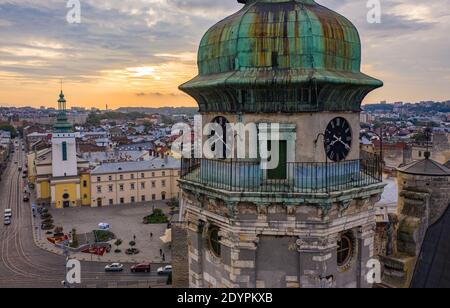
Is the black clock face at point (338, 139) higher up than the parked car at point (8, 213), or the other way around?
the black clock face at point (338, 139)

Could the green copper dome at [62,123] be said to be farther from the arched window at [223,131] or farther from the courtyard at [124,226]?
the arched window at [223,131]

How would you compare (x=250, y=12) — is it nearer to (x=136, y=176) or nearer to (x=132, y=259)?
(x=132, y=259)

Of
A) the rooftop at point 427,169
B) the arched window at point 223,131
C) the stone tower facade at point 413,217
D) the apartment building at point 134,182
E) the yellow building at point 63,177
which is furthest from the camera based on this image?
the apartment building at point 134,182

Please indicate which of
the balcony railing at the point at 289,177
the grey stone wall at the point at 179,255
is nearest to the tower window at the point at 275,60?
the balcony railing at the point at 289,177

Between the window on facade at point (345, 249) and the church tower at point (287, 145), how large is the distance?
0.16 feet

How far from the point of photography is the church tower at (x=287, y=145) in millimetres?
12320

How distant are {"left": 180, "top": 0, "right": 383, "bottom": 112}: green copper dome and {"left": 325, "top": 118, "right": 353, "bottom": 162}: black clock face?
1.60 feet

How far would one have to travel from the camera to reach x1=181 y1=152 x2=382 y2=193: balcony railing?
12.6 m

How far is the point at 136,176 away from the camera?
317 ft

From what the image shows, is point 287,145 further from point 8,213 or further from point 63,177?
point 63,177

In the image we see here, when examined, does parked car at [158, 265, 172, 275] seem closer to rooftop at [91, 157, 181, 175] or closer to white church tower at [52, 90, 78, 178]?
rooftop at [91, 157, 181, 175]

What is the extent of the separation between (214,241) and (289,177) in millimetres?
3288

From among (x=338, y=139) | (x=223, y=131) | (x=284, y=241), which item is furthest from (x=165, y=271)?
(x=338, y=139)
